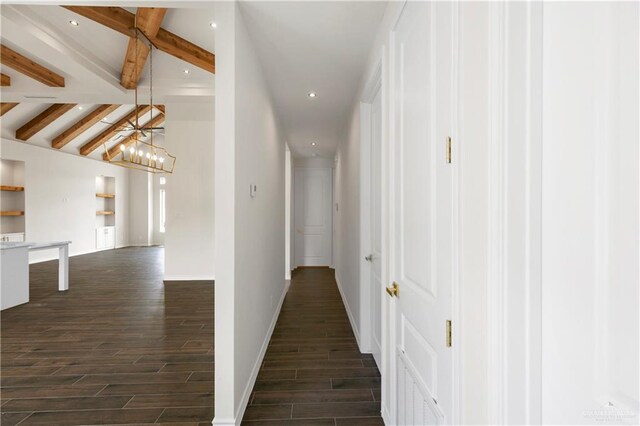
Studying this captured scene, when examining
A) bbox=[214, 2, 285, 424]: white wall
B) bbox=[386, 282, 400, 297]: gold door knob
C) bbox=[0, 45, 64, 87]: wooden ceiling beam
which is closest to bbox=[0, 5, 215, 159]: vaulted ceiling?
bbox=[0, 45, 64, 87]: wooden ceiling beam

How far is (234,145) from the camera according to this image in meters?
1.82

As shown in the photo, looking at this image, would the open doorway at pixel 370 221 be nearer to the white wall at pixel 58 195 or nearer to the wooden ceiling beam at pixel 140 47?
the wooden ceiling beam at pixel 140 47

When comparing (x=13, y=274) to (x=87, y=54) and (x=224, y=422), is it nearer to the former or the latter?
(x=87, y=54)

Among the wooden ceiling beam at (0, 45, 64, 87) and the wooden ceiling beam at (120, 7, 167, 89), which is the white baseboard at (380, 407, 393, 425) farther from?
the wooden ceiling beam at (0, 45, 64, 87)

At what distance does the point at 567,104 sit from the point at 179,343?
11.3 feet

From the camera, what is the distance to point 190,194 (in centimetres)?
621

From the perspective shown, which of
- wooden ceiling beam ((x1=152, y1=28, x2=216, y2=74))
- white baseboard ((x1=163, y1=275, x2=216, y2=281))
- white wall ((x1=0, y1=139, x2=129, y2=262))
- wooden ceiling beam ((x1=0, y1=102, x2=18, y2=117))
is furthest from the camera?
white wall ((x1=0, y1=139, x2=129, y2=262))

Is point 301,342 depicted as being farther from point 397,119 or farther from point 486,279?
point 486,279

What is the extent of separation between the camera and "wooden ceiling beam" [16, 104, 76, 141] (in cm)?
757

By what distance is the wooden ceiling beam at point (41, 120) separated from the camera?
757 centimetres

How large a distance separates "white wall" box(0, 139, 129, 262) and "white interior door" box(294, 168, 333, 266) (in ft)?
22.2

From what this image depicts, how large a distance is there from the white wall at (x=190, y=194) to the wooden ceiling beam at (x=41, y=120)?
3.55 meters

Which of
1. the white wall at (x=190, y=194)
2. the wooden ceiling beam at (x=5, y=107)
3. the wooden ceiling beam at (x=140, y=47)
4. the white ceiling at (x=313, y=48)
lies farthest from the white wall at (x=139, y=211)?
the white ceiling at (x=313, y=48)

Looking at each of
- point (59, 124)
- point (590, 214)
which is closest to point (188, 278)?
point (59, 124)
